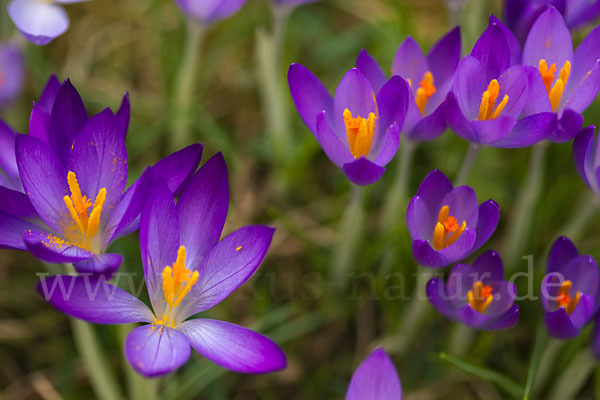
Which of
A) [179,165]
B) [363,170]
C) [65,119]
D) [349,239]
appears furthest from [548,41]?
[65,119]

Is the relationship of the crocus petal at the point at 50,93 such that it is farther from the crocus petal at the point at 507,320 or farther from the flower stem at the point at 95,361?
the crocus petal at the point at 507,320

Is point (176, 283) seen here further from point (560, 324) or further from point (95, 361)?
point (560, 324)

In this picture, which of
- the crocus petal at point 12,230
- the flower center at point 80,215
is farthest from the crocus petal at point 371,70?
the crocus petal at point 12,230

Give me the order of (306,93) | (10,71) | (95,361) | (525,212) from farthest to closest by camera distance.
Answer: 1. (10,71)
2. (525,212)
3. (95,361)
4. (306,93)

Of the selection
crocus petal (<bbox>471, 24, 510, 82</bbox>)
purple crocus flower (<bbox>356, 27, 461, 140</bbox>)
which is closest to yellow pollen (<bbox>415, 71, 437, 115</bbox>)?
purple crocus flower (<bbox>356, 27, 461, 140</bbox>)

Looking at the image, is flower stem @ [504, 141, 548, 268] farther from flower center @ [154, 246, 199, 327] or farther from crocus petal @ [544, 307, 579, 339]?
flower center @ [154, 246, 199, 327]

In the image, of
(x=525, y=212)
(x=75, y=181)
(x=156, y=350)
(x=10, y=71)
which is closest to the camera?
(x=156, y=350)

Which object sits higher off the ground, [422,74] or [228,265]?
[422,74]
